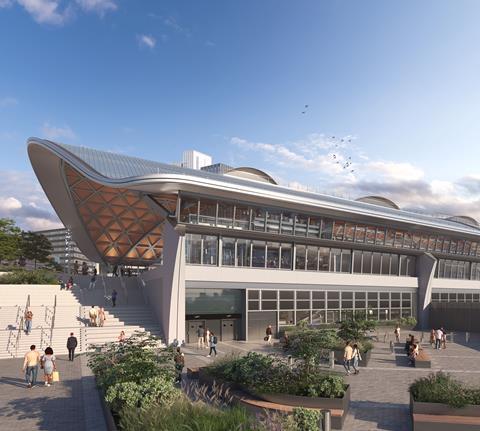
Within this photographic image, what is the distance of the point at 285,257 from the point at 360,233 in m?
8.74

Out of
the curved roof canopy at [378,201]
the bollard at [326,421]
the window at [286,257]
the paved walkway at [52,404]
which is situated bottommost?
the paved walkway at [52,404]

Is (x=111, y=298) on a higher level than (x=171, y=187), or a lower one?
lower

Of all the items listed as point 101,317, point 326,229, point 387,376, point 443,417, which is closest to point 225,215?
point 326,229

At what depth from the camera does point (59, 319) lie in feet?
Result: 101

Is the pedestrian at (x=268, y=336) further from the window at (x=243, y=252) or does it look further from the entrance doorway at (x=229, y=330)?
the window at (x=243, y=252)

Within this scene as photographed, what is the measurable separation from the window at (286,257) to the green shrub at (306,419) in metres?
25.6

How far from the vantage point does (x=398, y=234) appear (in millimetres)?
44719

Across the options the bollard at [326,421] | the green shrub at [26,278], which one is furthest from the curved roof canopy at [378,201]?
the bollard at [326,421]

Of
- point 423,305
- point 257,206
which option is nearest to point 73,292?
point 257,206

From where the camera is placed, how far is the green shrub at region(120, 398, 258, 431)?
8625 mm

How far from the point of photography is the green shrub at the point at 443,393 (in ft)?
41.7

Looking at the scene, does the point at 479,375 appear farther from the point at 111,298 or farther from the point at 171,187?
the point at 111,298

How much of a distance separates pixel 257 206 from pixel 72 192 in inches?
781

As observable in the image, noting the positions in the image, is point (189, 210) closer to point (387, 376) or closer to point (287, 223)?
point (287, 223)
